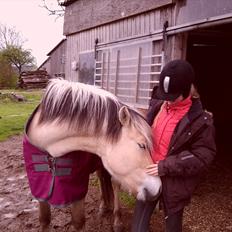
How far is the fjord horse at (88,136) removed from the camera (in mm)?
2180

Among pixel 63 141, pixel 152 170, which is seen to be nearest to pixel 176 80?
pixel 152 170

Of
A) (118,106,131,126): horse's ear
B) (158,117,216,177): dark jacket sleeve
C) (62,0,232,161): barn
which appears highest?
(62,0,232,161): barn

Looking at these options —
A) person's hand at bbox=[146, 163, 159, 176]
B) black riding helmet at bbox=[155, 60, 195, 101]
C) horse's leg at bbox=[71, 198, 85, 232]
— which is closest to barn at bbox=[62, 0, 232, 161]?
black riding helmet at bbox=[155, 60, 195, 101]

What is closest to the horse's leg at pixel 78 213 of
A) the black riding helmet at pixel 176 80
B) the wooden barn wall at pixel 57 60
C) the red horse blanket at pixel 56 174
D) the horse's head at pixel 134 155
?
the red horse blanket at pixel 56 174

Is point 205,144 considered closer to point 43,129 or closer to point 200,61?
point 43,129

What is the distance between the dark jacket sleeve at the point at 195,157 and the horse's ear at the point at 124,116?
360 millimetres

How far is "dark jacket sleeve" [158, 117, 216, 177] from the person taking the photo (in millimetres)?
2064

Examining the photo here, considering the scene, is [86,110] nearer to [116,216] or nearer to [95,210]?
[116,216]

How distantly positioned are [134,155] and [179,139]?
0.31 m

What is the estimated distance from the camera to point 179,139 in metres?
2.13

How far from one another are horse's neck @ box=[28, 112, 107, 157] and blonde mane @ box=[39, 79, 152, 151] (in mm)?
47

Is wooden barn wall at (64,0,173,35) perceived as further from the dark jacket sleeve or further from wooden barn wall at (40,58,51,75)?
wooden barn wall at (40,58,51,75)

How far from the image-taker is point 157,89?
2.24m

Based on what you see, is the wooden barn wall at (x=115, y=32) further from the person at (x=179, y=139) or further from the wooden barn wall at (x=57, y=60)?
the wooden barn wall at (x=57, y=60)
